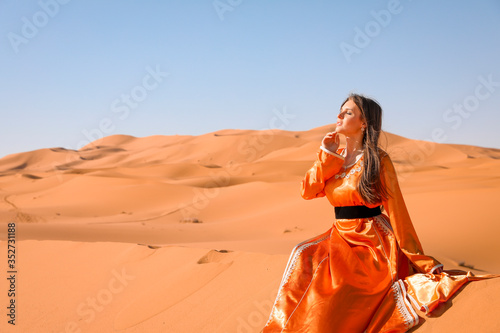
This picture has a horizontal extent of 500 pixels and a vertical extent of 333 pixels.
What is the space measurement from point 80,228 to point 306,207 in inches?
249

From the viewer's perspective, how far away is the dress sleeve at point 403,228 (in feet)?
9.92

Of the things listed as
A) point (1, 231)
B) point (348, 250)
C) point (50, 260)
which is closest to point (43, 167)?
point (1, 231)

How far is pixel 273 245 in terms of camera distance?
7871 millimetres

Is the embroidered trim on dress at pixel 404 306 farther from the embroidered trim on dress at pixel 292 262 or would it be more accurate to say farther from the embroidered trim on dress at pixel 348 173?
the embroidered trim on dress at pixel 348 173

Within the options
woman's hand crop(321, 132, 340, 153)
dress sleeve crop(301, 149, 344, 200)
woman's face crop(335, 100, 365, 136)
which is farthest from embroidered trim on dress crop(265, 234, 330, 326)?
woman's face crop(335, 100, 365, 136)

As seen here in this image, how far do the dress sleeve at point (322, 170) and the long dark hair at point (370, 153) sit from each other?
239mm

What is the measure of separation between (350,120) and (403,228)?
37.2 inches

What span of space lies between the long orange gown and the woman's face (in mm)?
210

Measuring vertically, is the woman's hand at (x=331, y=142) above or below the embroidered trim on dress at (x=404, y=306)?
above

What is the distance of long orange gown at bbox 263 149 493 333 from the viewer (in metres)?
2.85

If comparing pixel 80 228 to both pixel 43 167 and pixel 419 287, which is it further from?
pixel 43 167
